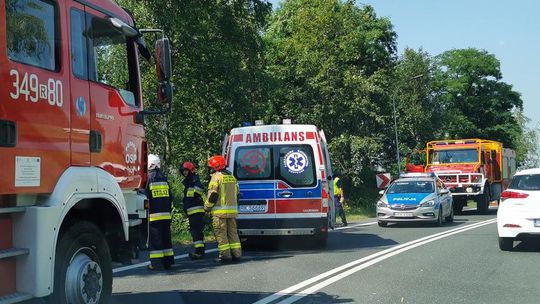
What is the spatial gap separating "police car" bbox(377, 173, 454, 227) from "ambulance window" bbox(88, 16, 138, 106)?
1234 cm

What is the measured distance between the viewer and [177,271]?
29.8 feet

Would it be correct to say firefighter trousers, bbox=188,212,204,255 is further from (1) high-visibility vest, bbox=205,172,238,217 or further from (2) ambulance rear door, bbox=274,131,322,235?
(2) ambulance rear door, bbox=274,131,322,235

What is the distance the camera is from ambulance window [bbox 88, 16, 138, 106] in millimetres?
5574

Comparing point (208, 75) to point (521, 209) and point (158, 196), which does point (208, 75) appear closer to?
point (158, 196)

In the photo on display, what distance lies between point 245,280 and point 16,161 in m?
4.54

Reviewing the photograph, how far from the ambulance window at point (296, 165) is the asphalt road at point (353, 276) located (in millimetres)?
1375

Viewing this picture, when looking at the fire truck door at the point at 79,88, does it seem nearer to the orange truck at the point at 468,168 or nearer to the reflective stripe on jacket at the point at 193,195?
the reflective stripe on jacket at the point at 193,195

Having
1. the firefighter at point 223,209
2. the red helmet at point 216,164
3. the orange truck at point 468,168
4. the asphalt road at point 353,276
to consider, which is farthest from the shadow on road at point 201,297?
the orange truck at point 468,168

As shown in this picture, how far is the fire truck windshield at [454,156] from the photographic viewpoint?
80.7 ft

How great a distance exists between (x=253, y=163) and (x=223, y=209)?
197 cm

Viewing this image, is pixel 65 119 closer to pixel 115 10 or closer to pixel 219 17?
pixel 115 10

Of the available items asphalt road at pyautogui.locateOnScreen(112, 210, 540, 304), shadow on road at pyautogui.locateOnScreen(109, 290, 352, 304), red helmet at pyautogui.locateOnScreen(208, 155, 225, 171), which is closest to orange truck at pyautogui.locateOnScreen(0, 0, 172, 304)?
shadow on road at pyautogui.locateOnScreen(109, 290, 352, 304)

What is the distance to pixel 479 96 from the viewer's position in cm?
5778

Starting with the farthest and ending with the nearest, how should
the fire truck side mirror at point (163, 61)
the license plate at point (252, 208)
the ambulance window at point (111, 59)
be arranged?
the license plate at point (252, 208)
the fire truck side mirror at point (163, 61)
the ambulance window at point (111, 59)
